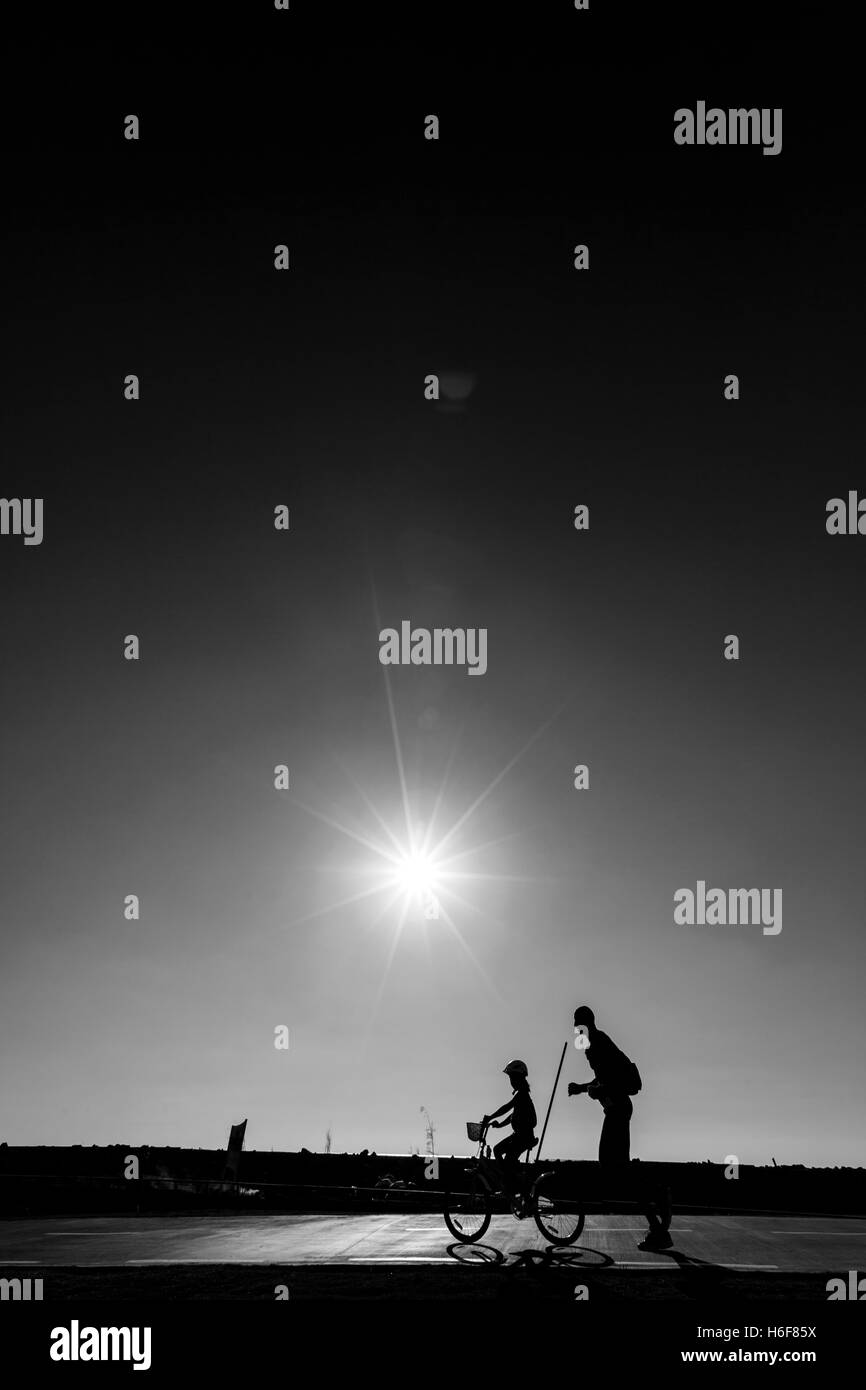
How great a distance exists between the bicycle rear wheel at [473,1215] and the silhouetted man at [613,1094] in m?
1.70

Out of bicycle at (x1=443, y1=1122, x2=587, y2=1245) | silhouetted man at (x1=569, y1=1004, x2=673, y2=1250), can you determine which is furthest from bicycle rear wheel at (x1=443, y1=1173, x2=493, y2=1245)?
silhouetted man at (x1=569, y1=1004, x2=673, y2=1250)

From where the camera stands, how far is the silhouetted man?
12.6m

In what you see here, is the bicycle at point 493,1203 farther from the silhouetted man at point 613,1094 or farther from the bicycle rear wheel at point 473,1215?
the silhouetted man at point 613,1094

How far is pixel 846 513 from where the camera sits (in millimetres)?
21750

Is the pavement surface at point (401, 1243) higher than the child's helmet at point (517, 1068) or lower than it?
lower

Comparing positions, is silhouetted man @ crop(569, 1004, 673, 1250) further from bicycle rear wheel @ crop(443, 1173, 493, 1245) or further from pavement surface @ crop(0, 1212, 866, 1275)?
bicycle rear wheel @ crop(443, 1173, 493, 1245)

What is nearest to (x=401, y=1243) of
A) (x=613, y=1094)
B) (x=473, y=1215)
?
(x=473, y=1215)

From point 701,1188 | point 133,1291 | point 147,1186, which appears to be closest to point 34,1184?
point 147,1186

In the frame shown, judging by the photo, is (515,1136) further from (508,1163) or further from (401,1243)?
(401,1243)

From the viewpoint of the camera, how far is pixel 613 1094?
12672mm

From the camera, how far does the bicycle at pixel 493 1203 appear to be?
1309 centimetres

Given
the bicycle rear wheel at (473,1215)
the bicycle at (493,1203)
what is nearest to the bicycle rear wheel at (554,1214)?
the bicycle at (493,1203)
